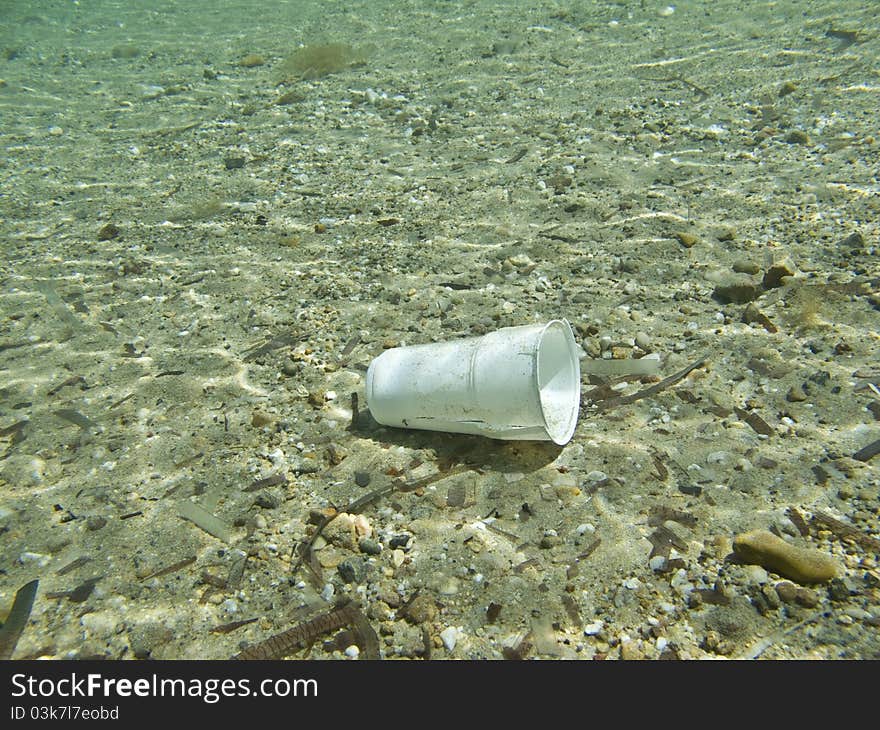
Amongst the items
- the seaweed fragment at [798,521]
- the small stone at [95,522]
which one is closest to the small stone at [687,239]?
the seaweed fragment at [798,521]

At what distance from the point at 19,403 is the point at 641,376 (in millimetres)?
3148

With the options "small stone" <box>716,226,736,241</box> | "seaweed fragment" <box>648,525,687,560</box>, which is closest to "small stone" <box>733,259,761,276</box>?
"small stone" <box>716,226,736,241</box>

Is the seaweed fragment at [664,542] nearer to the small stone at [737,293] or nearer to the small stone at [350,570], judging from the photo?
the small stone at [350,570]

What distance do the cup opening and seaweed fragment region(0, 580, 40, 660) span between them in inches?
81.4

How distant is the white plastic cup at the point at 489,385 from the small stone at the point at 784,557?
789 millimetres

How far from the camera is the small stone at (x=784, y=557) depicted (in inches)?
90.8

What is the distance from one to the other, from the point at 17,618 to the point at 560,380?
7.68 feet

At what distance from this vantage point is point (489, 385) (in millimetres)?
2824

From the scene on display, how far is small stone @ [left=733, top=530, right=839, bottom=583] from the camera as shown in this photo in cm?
231

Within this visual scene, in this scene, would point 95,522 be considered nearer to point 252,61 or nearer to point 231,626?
point 231,626

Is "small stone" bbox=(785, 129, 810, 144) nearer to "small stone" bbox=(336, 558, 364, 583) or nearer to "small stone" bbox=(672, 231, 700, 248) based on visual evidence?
"small stone" bbox=(672, 231, 700, 248)

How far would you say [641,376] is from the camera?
336cm
